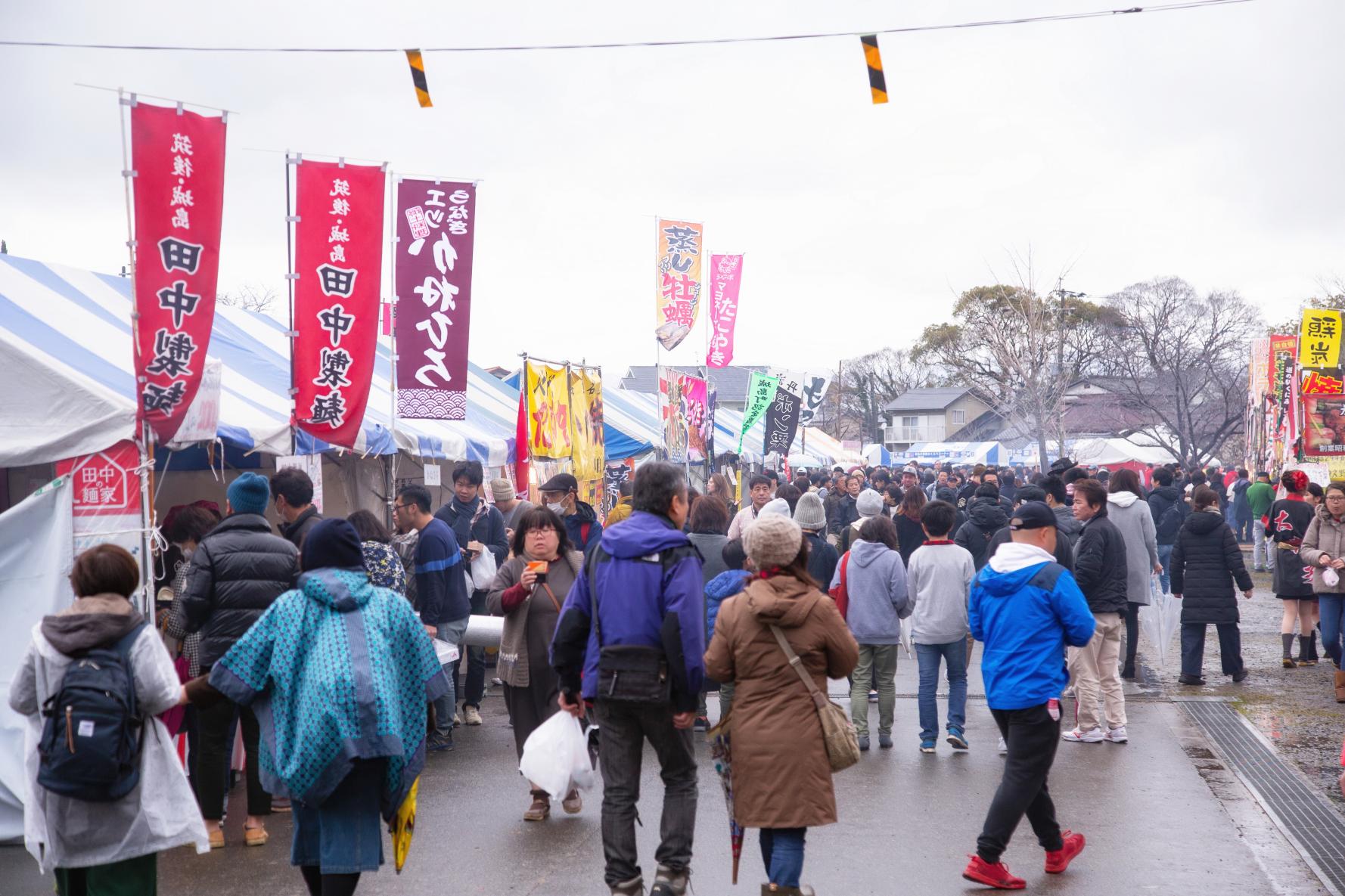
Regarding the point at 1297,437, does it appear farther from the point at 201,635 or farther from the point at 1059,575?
the point at 201,635

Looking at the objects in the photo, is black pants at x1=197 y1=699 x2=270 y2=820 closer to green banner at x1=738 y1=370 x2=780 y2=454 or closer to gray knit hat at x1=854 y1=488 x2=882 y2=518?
gray knit hat at x1=854 y1=488 x2=882 y2=518

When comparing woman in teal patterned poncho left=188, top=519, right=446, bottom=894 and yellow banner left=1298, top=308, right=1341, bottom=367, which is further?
yellow banner left=1298, top=308, right=1341, bottom=367

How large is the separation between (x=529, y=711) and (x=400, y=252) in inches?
179

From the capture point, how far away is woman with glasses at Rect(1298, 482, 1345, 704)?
9.99 metres

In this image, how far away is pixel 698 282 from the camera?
61.2 feet

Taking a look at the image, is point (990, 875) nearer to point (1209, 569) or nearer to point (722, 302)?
point (1209, 569)

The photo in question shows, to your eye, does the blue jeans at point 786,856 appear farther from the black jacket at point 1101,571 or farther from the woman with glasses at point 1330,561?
the woman with glasses at point 1330,561

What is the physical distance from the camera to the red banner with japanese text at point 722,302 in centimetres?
2047

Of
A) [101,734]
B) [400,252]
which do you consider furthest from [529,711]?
[400,252]

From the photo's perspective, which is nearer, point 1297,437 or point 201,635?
point 201,635

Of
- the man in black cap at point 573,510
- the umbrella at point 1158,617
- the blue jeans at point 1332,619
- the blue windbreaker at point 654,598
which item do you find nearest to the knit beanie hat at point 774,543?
the blue windbreaker at point 654,598

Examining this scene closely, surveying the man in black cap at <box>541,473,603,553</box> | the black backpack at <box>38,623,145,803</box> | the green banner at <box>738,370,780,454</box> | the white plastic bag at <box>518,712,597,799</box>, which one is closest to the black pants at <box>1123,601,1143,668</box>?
the man in black cap at <box>541,473,603,553</box>

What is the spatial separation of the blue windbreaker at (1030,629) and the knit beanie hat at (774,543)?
4.33 ft

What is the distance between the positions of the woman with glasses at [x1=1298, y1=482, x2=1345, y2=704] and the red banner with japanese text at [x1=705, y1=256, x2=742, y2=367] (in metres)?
11.4
